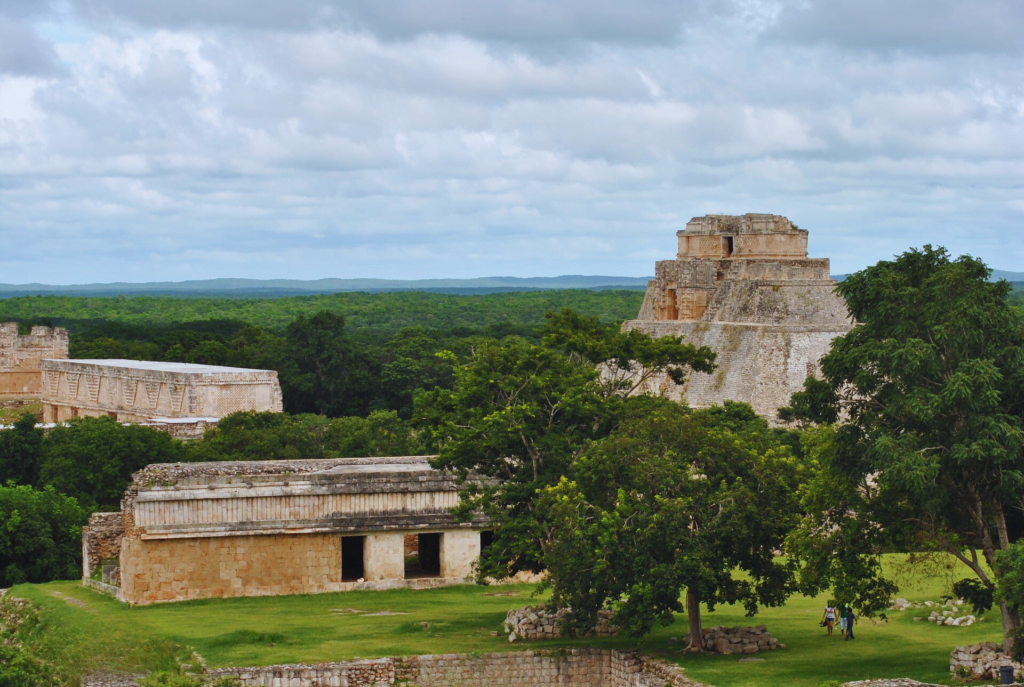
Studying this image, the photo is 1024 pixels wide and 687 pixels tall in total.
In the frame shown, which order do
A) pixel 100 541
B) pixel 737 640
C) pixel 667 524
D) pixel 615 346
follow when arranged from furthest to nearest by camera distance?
pixel 615 346, pixel 100 541, pixel 737 640, pixel 667 524

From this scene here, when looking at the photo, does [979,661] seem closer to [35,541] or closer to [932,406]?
[932,406]

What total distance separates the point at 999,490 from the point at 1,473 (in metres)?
27.1

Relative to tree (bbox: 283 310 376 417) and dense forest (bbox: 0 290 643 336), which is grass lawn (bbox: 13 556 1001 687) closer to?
tree (bbox: 283 310 376 417)

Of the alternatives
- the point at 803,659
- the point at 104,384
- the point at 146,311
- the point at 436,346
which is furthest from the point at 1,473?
the point at 146,311

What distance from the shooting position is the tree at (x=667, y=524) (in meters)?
15.1

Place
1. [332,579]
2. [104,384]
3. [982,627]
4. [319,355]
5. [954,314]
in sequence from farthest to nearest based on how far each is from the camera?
[319,355] → [104,384] → [332,579] → [982,627] → [954,314]

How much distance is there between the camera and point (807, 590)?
594 inches

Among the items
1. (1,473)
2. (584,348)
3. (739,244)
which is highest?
(739,244)

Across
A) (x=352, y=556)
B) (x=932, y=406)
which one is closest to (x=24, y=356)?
(x=352, y=556)

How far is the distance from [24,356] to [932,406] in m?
50.0

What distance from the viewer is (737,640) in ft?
51.8

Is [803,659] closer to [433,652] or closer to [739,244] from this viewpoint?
[433,652]

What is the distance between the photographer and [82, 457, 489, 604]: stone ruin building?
1881 cm

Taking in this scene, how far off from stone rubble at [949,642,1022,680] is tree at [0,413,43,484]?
25752 mm
